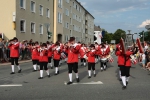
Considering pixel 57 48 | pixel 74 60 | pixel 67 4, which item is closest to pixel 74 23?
pixel 67 4

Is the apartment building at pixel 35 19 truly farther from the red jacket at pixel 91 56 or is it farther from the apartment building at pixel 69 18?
the red jacket at pixel 91 56

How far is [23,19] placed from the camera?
30.5 metres

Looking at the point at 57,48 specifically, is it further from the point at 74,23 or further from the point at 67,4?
the point at 74,23

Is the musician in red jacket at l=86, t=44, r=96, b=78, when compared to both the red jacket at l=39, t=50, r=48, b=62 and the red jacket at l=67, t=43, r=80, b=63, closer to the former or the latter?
the red jacket at l=67, t=43, r=80, b=63

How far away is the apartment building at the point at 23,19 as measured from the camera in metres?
28.6

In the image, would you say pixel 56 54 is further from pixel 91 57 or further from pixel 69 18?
pixel 69 18

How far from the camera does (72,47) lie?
10.1 metres

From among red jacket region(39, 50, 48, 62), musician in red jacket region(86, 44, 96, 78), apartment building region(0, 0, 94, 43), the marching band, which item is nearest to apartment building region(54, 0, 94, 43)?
apartment building region(0, 0, 94, 43)

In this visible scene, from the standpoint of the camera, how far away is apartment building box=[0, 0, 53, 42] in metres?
28.6

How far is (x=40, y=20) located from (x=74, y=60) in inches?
1066

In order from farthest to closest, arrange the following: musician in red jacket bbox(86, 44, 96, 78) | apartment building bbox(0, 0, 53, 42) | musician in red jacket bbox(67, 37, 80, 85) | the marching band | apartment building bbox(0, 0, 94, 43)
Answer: apartment building bbox(0, 0, 94, 43) → apartment building bbox(0, 0, 53, 42) → musician in red jacket bbox(86, 44, 96, 78) → musician in red jacket bbox(67, 37, 80, 85) → the marching band

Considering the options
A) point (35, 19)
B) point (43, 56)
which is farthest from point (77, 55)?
point (35, 19)

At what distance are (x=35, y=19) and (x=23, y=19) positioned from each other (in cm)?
402

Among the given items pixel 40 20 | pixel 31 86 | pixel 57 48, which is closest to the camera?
pixel 31 86
